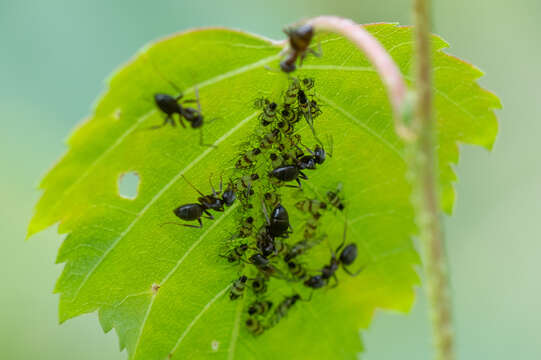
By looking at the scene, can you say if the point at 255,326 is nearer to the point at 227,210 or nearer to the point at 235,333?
the point at 235,333

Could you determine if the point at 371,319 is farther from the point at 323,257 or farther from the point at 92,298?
the point at 92,298

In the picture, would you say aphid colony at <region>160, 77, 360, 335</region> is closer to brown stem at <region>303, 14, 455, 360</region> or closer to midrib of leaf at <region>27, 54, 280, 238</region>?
midrib of leaf at <region>27, 54, 280, 238</region>

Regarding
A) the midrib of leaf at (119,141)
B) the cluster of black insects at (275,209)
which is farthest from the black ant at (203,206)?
the midrib of leaf at (119,141)

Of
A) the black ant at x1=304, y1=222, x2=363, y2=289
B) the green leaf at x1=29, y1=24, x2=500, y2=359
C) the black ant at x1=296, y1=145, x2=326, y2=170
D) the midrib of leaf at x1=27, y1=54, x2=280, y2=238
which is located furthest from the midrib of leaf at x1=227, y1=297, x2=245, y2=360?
the midrib of leaf at x1=27, y1=54, x2=280, y2=238

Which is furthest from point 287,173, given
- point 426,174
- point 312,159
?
point 426,174

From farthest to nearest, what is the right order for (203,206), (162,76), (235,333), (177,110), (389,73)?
1. (235,333)
2. (203,206)
3. (177,110)
4. (162,76)
5. (389,73)

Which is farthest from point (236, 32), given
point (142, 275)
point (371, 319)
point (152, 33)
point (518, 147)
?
point (518, 147)

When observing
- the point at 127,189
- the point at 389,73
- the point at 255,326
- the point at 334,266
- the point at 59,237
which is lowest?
the point at 389,73
